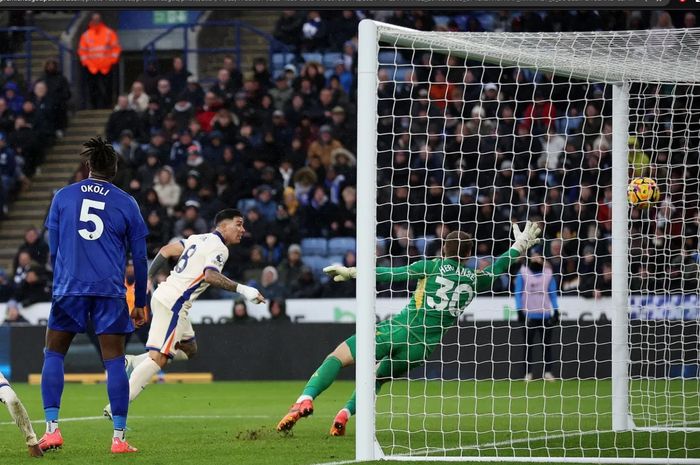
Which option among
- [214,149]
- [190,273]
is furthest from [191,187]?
[190,273]

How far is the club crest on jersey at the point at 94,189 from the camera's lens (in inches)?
293

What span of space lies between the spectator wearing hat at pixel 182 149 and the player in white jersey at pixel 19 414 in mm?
12424

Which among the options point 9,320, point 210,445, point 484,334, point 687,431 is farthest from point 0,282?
point 687,431

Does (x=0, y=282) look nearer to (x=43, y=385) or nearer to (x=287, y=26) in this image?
(x=287, y=26)

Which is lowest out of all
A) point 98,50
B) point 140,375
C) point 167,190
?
point 140,375

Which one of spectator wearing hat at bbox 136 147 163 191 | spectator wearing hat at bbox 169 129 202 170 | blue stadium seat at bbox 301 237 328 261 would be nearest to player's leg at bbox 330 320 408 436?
blue stadium seat at bbox 301 237 328 261

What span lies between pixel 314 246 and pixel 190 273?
8492mm

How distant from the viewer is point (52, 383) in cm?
745

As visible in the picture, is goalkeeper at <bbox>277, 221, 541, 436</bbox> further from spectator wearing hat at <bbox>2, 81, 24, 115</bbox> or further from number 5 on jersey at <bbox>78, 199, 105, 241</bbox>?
spectator wearing hat at <bbox>2, 81, 24, 115</bbox>

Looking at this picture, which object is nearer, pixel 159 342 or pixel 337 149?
pixel 159 342

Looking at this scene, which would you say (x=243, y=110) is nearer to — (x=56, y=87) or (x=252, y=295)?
(x=56, y=87)

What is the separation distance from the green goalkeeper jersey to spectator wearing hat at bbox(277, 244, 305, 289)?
8.81 meters

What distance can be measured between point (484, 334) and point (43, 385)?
8961 millimetres

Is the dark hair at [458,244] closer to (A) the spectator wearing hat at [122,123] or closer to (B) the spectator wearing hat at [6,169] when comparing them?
(A) the spectator wearing hat at [122,123]
